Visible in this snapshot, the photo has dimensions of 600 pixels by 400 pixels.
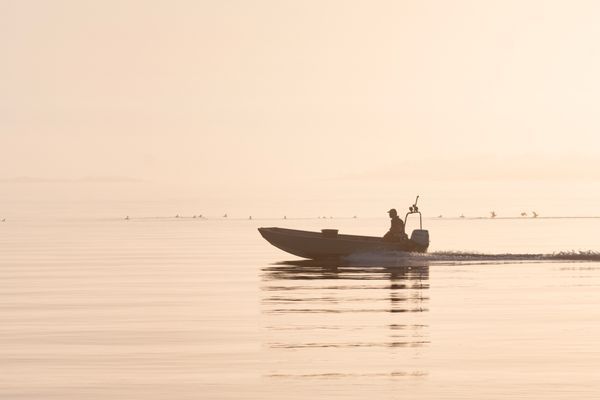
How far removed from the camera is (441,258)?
72.8m

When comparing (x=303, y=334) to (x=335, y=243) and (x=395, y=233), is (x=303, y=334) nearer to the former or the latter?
(x=395, y=233)

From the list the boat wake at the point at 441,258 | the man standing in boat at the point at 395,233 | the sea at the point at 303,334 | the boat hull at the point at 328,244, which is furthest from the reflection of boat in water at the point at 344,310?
the man standing in boat at the point at 395,233

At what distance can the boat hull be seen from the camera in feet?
223

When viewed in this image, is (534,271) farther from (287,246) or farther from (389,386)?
→ (389,386)

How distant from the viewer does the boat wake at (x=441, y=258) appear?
68062 mm

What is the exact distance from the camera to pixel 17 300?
4781 cm

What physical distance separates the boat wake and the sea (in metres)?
1.41

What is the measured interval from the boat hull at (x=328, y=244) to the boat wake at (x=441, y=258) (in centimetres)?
27

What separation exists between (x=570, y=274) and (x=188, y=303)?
2308cm

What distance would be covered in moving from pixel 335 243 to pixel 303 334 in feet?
114

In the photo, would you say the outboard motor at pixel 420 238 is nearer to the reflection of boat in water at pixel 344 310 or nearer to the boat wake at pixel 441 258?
the boat wake at pixel 441 258

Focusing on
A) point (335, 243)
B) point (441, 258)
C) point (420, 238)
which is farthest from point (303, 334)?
point (441, 258)

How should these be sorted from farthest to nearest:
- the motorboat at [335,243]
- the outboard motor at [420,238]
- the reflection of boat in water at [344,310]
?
the outboard motor at [420,238]
the motorboat at [335,243]
the reflection of boat in water at [344,310]

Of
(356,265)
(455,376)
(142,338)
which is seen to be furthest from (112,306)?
(356,265)
